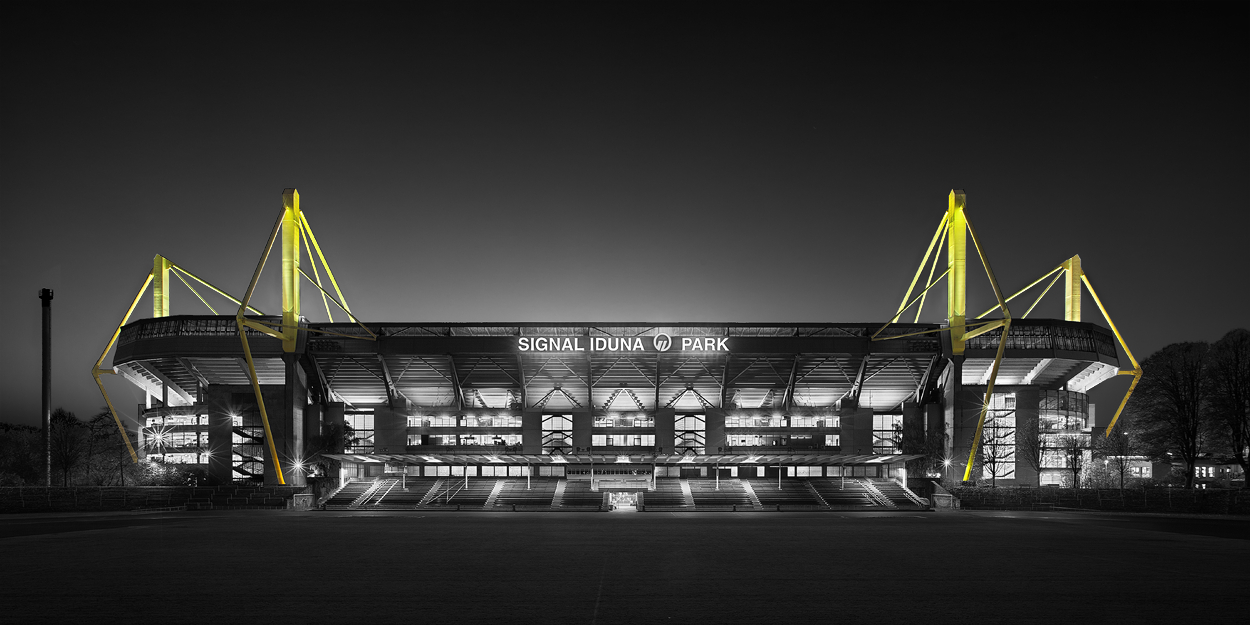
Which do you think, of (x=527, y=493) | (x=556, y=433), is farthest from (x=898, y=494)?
(x=556, y=433)

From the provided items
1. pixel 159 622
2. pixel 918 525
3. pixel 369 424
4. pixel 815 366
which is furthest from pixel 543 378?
pixel 159 622

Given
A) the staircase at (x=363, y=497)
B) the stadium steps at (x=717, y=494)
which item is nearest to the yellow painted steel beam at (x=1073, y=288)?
the stadium steps at (x=717, y=494)

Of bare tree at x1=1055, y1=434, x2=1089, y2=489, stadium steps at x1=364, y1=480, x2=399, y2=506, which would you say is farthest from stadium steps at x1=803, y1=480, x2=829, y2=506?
stadium steps at x1=364, y1=480, x2=399, y2=506

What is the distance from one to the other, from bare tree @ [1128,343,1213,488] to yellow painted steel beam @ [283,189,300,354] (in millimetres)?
84516

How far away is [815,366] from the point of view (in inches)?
3482

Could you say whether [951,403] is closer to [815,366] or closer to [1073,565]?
[815,366]

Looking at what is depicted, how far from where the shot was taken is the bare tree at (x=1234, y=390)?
7875cm

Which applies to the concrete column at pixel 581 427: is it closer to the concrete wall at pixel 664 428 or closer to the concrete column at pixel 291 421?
the concrete wall at pixel 664 428

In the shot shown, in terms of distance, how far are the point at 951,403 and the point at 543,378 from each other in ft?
138

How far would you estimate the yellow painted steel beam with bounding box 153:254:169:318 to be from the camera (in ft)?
290

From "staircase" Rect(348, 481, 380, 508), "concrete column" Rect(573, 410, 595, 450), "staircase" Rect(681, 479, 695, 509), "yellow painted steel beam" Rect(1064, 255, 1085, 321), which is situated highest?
"yellow painted steel beam" Rect(1064, 255, 1085, 321)

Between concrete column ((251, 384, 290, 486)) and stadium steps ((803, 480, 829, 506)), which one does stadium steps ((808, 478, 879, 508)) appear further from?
concrete column ((251, 384, 290, 486))

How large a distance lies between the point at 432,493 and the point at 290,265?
2548 centimetres

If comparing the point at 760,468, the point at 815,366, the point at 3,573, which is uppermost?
the point at 815,366
